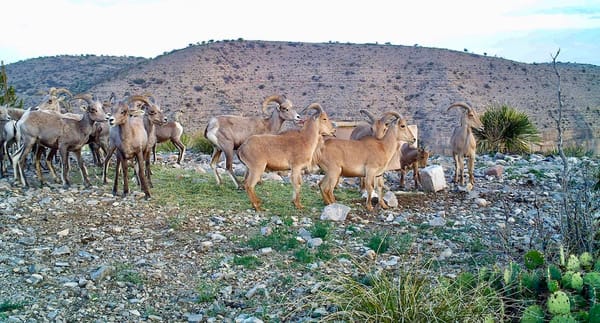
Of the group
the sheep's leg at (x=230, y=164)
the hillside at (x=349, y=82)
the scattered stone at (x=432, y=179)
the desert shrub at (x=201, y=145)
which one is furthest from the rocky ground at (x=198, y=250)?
the hillside at (x=349, y=82)

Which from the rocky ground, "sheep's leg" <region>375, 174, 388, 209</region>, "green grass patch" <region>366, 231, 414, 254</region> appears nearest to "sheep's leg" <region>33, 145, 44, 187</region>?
the rocky ground

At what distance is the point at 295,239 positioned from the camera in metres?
8.47

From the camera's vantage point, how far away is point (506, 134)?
→ 64.0 feet

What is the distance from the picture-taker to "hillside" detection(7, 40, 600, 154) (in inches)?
1563

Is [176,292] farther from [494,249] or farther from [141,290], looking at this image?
[494,249]

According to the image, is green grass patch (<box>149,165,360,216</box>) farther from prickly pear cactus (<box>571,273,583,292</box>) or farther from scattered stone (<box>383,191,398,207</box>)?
prickly pear cactus (<box>571,273,583,292</box>)

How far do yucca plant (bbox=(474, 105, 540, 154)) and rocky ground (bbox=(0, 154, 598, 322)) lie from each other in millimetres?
7458

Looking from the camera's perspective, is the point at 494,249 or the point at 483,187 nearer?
the point at 494,249

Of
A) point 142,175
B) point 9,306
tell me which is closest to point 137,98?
point 142,175

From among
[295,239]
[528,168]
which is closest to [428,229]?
[295,239]

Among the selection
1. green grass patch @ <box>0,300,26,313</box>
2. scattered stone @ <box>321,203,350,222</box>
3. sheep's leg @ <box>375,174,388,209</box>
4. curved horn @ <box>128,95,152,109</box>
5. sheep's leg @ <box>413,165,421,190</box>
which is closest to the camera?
green grass patch @ <box>0,300,26,313</box>

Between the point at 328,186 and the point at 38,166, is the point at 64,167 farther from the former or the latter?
the point at 328,186

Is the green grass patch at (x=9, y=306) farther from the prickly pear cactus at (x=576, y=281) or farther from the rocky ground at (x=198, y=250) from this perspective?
the prickly pear cactus at (x=576, y=281)

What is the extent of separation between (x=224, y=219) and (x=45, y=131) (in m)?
4.62
